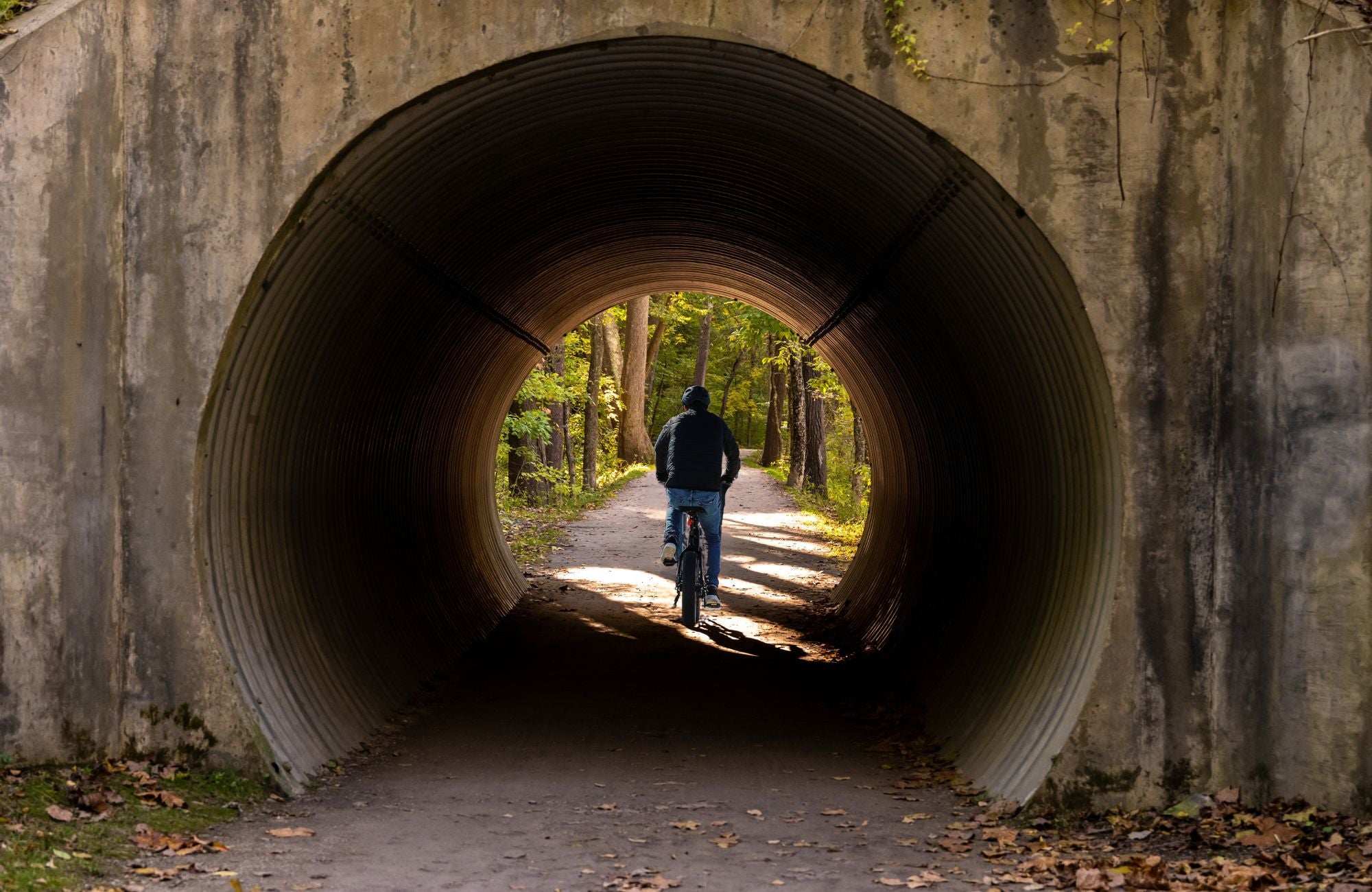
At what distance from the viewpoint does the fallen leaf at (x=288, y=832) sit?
5.74 meters

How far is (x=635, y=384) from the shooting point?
3922cm

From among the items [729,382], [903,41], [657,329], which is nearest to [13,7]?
[903,41]

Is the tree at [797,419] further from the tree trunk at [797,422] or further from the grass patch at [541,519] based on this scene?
the grass patch at [541,519]

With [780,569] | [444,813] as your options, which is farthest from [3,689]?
[780,569]

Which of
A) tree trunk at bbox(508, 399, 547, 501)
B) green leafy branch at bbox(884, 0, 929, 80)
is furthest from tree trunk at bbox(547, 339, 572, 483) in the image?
green leafy branch at bbox(884, 0, 929, 80)

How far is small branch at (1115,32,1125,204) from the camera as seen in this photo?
6141 millimetres

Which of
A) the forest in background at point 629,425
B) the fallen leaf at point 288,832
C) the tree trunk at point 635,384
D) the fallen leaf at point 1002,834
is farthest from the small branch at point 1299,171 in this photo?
the tree trunk at point 635,384

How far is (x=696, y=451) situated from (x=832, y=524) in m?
11.9

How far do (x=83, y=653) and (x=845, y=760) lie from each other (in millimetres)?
4098

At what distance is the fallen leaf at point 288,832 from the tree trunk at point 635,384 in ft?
99.2

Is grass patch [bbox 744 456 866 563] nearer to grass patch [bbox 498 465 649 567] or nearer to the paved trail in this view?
grass patch [bbox 498 465 649 567]

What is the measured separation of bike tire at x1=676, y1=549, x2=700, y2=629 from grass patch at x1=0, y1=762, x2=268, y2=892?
560 cm

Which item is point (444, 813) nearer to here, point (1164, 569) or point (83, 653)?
point (83, 653)

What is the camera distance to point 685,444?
1141cm
